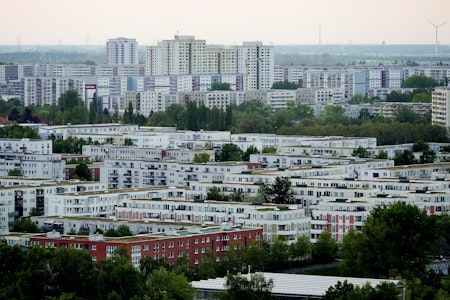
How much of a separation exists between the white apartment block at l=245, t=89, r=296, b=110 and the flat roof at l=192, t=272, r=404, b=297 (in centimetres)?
3672

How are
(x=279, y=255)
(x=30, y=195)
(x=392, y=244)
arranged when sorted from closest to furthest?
(x=392, y=244), (x=279, y=255), (x=30, y=195)

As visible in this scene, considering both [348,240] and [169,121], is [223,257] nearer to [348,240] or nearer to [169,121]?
[348,240]

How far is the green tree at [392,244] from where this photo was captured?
21.1 m

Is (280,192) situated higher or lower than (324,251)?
higher

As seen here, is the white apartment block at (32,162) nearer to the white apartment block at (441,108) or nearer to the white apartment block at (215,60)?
the white apartment block at (441,108)

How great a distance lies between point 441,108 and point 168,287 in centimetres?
2850

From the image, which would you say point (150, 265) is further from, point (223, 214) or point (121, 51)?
point (121, 51)

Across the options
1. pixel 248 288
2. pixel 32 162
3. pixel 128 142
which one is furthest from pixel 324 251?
pixel 128 142

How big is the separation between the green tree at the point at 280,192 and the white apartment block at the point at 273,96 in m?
29.3

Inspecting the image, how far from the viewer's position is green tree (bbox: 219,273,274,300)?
17.9m

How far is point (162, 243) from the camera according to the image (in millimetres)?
21359

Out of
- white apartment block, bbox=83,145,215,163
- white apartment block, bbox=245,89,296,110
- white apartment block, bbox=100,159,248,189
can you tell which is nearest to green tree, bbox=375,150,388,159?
white apartment block, bbox=83,145,215,163

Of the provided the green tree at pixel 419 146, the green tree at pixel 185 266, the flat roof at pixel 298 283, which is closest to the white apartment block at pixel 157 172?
the green tree at pixel 419 146

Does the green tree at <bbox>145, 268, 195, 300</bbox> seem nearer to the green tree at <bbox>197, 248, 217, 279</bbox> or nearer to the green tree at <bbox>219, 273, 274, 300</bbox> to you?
the green tree at <bbox>219, 273, 274, 300</bbox>
